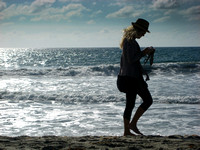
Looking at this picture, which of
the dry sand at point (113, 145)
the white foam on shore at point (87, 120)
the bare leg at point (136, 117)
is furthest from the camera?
the white foam on shore at point (87, 120)

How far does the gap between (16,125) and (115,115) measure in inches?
113

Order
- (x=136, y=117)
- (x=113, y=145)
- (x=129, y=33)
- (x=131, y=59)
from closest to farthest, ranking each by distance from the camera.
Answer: (x=113, y=145) → (x=131, y=59) → (x=129, y=33) → (x=136, y=117)

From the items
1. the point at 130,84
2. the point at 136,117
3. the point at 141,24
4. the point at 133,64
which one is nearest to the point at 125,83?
the point at 130,84

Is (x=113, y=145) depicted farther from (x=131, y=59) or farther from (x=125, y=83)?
(x=131, y=59)

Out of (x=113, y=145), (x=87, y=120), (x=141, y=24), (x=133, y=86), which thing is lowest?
(x=87, y=120)

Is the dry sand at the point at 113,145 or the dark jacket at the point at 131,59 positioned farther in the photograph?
the dark jacket at the point at 131,59

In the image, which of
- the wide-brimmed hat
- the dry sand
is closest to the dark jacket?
the wide-brimmed hat

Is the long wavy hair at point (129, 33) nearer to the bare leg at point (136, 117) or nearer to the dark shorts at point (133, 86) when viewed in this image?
the dark shorts at point (133, 86)

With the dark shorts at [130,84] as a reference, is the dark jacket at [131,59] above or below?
above

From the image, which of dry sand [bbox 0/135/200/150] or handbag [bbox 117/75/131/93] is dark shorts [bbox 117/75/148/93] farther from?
dry sand [bbox 0/135/200/150]

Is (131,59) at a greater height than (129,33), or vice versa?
(129,33)

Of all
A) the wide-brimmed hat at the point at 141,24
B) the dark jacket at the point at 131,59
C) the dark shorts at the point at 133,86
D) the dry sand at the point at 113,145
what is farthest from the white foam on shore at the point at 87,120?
the wide-brimmed hat at the point at 141,24

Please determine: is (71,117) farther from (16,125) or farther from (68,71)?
(68,71)

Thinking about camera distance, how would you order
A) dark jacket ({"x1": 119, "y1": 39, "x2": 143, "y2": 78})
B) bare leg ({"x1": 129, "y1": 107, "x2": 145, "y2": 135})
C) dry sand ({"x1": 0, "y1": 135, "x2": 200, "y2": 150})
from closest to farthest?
dry sand ({"x1": 0, "y1": 135, "x2": 200, "y2": 150})
dark jacket ({"x1": 119, "y1": 39, "x2": 143, "y2": 78})
bare leg ({"x1": 129, "y1": 107, "x2": 145, "y2": 135})
